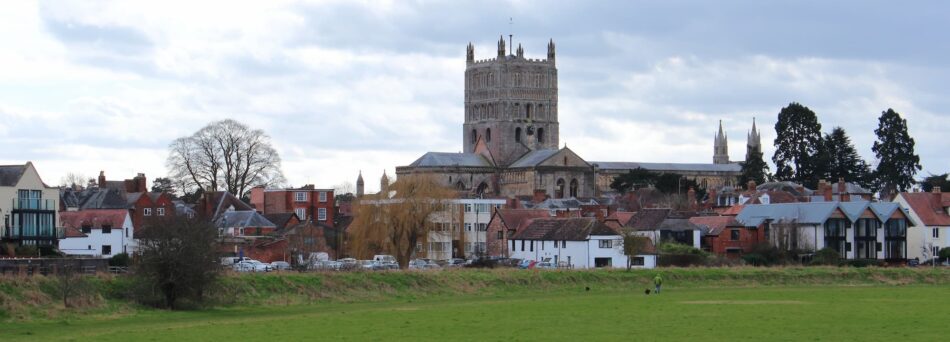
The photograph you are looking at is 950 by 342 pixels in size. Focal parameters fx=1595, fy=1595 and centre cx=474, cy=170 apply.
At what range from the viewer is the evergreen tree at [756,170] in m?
167

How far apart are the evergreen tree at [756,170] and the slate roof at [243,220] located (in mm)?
74993

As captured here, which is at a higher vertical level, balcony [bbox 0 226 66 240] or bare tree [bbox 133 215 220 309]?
balcony [bbox 0 226 66 240]

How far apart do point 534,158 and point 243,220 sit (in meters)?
93.0

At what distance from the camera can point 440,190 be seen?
10169cm

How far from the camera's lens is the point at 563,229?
9825 centimetres

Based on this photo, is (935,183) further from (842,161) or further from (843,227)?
(843,227)

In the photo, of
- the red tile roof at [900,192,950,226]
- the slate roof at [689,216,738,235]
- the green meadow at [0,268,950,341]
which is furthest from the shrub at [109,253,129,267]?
the red tile roof at [900,192,950,226]

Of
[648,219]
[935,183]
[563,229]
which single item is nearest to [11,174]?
[563,229]

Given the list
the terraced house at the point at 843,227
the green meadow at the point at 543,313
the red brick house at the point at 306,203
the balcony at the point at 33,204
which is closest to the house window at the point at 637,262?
the green meadow at the point at 543,313

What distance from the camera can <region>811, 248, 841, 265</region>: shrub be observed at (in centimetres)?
9279

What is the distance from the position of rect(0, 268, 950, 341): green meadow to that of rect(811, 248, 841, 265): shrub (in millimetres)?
13632

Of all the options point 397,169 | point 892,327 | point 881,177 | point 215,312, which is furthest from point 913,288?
point 397,169

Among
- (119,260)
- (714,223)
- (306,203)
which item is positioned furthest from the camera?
(306,203)

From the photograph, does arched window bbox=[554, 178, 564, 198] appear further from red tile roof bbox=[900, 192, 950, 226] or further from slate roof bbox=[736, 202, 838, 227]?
red tile roof bbox=[900, 192, 950, 226]
